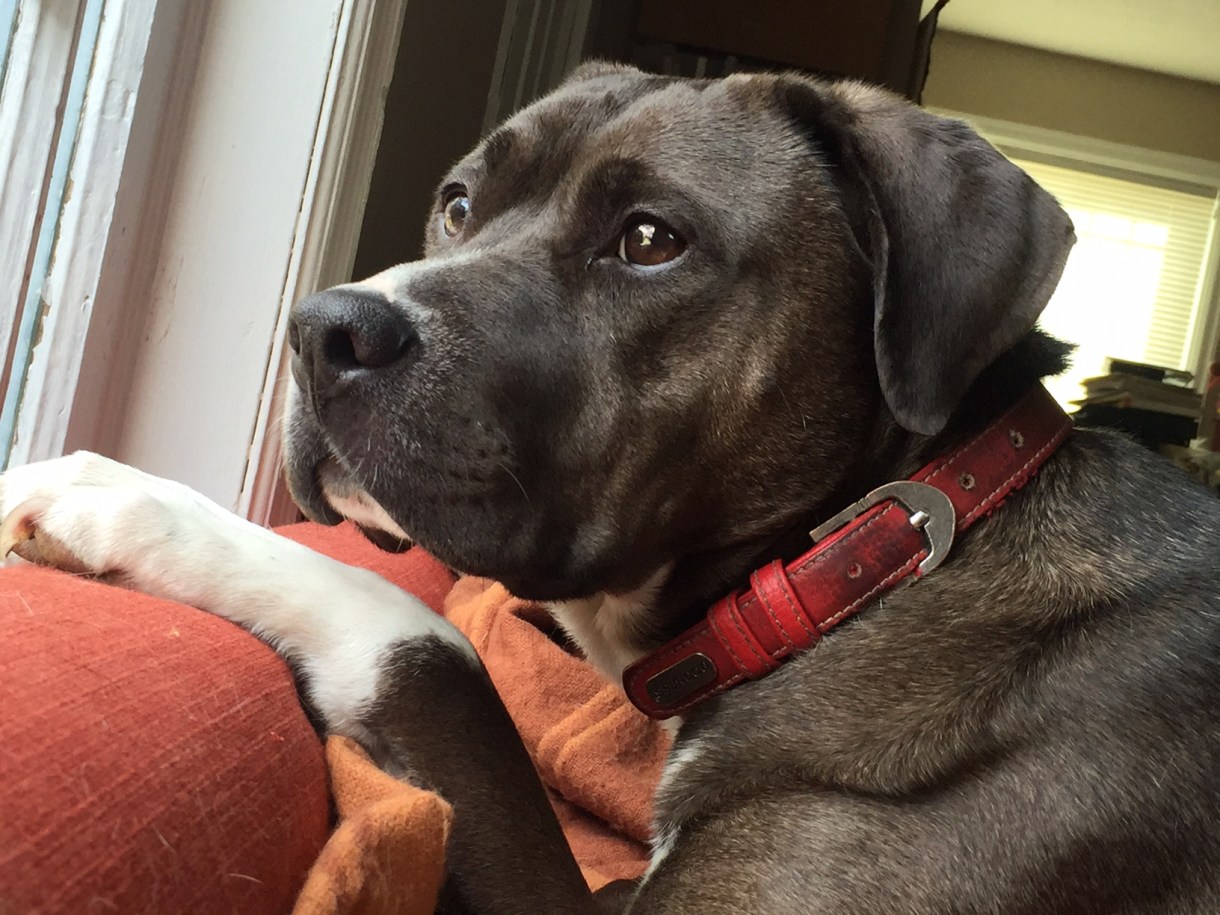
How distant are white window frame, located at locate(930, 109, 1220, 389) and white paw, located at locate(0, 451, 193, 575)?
1004 centimetres

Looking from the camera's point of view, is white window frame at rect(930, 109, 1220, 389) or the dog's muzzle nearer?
the dog's muzzle

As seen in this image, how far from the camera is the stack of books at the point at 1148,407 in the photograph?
7035 mm

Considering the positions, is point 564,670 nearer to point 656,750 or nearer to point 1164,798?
point 656,750

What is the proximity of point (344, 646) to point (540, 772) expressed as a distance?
0.67m

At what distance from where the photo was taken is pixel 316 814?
3.66 feet

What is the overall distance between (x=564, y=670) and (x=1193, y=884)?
114 centimetres

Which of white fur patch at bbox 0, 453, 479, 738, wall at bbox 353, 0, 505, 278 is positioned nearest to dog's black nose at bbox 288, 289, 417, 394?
white fur patch at bbox 0, 453, 479, 738

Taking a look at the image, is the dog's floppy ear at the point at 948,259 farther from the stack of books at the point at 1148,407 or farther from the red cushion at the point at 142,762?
the stack of books at the point at 1148,407

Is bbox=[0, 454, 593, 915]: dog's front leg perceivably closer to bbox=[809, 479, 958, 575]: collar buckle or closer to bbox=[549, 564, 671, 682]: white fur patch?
bbox=[549, 564, 671, 682]: white fur patch

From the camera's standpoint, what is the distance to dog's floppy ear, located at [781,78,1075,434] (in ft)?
4.58

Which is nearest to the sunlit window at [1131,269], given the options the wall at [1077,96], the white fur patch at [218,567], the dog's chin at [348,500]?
the wall at [1077,96]

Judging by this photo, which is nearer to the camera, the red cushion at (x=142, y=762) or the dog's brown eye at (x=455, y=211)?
the red cushion at (x=142, y=762)

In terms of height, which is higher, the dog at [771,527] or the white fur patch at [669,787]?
the dog at [771,527]

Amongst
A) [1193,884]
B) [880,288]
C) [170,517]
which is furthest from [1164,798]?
[170,517]
